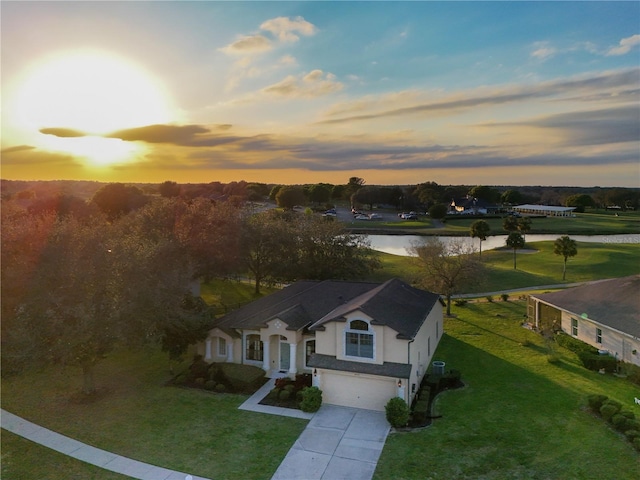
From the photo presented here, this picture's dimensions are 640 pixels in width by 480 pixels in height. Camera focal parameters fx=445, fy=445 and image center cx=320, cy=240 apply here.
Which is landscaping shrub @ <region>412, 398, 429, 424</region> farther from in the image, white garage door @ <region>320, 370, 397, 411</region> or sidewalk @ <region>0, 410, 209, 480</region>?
sidewalk @ <region>0, 410, 209, 480</region>

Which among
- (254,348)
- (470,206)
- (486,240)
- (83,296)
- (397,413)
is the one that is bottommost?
(397,413)

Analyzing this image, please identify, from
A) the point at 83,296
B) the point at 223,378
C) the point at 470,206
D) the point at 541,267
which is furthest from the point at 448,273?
the point at 470,206

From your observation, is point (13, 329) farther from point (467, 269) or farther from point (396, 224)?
point (396, 224)

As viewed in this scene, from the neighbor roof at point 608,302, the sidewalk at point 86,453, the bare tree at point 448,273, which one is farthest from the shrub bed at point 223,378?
the neighbor roof at point 608,302

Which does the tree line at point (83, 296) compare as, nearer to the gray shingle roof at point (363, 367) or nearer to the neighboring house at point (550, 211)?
the gray shingle roof at point (363, 367)

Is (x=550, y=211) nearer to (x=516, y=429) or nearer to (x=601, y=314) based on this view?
(x=601, y=314)
